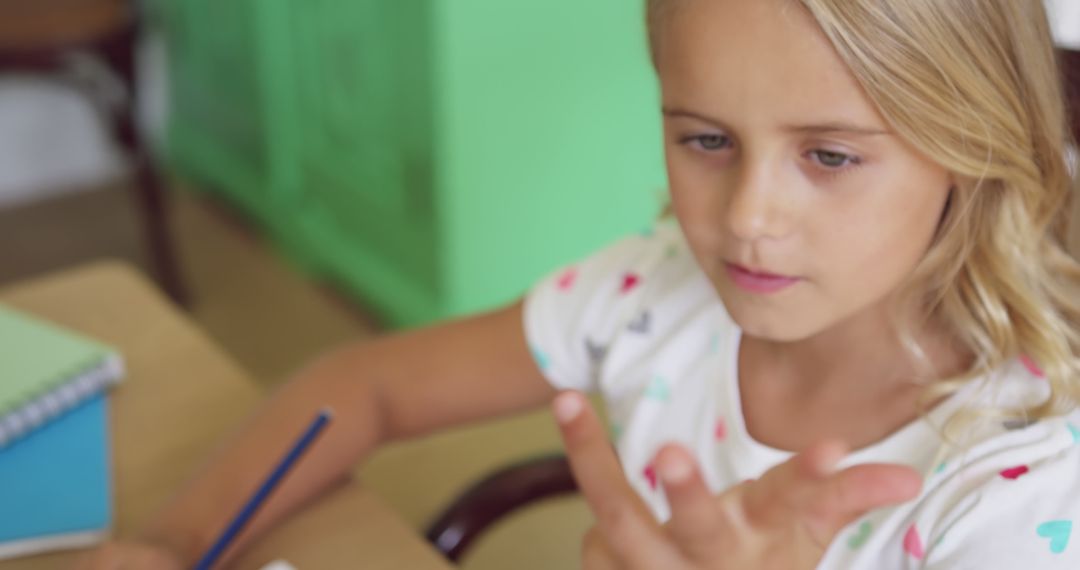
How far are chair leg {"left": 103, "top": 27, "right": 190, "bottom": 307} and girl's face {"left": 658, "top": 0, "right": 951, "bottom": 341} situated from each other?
1810 millimetres

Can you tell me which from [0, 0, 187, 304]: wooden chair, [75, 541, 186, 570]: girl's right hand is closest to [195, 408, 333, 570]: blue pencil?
[75, 541, 186, 570]: girl's right hand

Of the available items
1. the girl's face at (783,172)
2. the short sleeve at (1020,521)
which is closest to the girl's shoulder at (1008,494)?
the short sleeve at (1020,521)

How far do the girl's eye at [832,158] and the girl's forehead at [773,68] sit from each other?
0.02 m

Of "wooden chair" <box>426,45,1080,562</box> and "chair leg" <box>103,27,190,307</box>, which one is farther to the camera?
"chair leg" <box>103,27,190,307</box>

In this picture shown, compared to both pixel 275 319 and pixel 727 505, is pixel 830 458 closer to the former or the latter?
pixel 727 505

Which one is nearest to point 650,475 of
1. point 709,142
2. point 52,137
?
point 709,142

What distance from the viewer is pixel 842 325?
32.2 inches

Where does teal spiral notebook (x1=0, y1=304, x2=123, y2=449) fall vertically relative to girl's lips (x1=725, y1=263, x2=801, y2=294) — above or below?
below

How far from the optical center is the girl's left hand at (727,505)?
1.55ft

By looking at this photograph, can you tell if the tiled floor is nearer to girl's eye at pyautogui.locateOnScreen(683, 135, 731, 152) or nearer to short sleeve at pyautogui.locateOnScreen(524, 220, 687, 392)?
short sleeve at pyautogui.locateOnScreen(524, 220, 687, 392)

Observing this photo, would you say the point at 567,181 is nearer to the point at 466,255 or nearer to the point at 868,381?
the point at 466,255

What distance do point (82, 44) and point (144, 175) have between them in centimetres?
28

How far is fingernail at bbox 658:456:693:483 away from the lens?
459 mm

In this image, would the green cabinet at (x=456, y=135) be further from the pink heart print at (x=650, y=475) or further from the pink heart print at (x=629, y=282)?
the pink heart print at (x=650, y=475)
